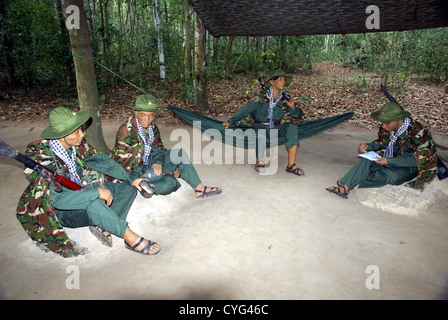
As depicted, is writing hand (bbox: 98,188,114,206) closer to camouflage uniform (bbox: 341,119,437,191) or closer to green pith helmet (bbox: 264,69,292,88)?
camouflage uniform (bbox: 341,119,437,191)

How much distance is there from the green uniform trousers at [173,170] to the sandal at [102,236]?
1.82 feet

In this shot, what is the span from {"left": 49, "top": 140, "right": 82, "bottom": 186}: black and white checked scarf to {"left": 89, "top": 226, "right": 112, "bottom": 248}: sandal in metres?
0.37

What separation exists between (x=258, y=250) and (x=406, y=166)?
164 cm

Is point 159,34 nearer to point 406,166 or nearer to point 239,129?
point 239,129

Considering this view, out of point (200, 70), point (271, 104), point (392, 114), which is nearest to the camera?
point (392, 114)

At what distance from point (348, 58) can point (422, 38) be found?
517 cm

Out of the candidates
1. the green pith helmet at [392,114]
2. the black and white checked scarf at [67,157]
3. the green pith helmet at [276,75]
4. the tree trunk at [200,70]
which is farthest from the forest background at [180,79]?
the black and white checked scarf at [67,157]

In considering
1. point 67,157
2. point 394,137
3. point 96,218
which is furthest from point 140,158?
point 394,137

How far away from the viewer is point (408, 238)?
218 cm

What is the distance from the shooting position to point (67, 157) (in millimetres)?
1957

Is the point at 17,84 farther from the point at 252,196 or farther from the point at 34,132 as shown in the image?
the point at 252,196

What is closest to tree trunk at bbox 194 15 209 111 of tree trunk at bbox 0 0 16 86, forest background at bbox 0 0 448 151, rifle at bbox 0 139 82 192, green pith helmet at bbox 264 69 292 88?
forest background at bbox 0 0 448 151

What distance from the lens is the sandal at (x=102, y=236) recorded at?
6.79ft

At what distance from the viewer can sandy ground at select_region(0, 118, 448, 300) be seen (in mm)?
1721
